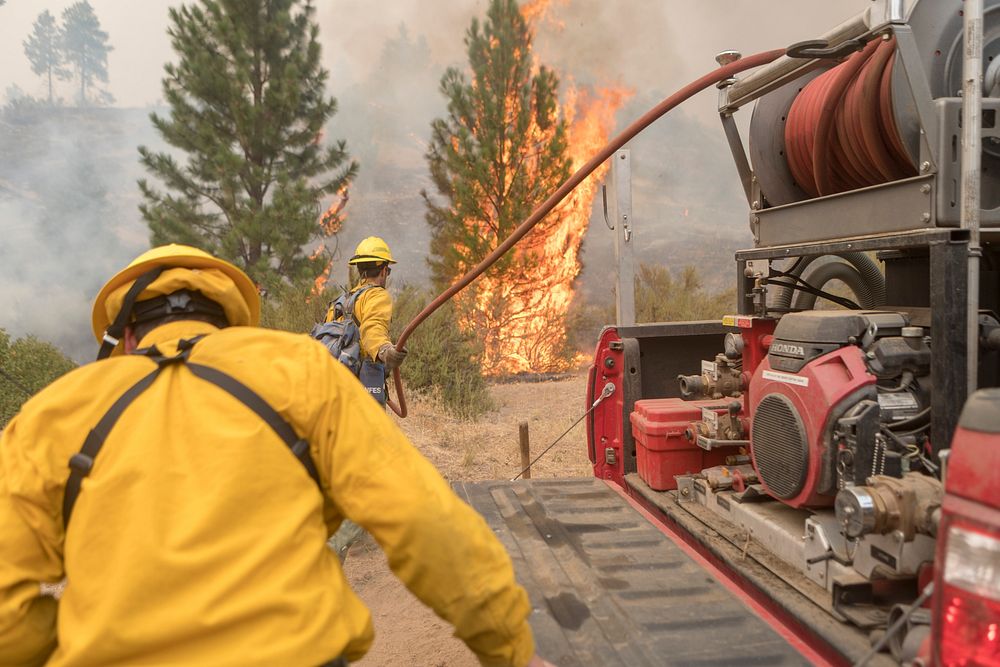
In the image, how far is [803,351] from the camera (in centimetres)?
270

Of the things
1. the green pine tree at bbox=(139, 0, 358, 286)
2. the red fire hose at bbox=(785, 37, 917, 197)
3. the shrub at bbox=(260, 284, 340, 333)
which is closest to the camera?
the red fire hose at bbox=(785, 37, 917, 197)

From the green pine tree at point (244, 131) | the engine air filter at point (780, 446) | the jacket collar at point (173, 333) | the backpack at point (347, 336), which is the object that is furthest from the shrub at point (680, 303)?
the jacket collar at point (173, 333)

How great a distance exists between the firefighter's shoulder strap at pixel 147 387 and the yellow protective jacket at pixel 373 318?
13.1ft

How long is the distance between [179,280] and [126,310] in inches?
5.0

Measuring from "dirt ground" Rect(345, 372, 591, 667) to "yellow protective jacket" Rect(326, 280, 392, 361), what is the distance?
1.47m

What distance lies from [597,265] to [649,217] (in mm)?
12058

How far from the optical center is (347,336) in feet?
18.7

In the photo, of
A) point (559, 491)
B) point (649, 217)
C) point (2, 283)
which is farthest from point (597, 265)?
point (559, 491)

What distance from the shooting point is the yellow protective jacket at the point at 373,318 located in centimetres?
557

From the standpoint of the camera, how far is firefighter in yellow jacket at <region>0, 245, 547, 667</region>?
1395 millimetres

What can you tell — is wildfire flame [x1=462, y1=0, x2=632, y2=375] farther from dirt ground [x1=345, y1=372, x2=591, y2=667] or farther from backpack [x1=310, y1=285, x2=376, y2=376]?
backpack [x1=310, y1=285, x2=376, y2=376]

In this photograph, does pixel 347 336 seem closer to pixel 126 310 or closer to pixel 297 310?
pixel 126 310

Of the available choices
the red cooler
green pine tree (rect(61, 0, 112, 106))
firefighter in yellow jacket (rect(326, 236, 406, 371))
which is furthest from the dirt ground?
green pine tree (rect(61, 0, 112, 106))

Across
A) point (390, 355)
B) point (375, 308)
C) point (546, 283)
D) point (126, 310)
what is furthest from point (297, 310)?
point (126, 310)
